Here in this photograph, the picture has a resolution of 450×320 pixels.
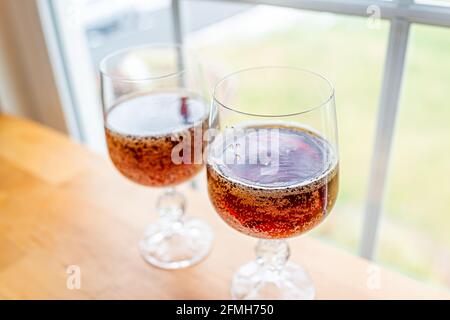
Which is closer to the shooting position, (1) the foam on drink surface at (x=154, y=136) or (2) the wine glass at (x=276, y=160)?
(2) the wine glass at (x=276, y=160)

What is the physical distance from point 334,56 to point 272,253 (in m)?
1.09

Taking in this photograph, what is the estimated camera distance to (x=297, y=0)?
0.65 m

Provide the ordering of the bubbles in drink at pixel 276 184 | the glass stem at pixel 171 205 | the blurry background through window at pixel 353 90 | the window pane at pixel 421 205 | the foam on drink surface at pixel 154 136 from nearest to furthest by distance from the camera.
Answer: the bubbles in drink at pixel 276 184
the foam on drink surface at pixel 154 136
the glass stem at pixel 171 205
the blurry background through window at pixel 353 90
the window pane at pixel 421 205

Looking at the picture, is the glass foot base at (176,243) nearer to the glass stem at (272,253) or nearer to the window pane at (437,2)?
the glass stem at (272,253)

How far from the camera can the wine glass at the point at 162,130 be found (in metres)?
0.60

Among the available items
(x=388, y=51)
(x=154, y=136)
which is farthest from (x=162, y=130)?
(x=388, y=51)

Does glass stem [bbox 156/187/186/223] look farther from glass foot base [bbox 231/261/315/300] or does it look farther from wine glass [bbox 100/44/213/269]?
glass foot base [bbox 231/261/315/300]

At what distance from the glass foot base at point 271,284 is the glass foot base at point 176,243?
75 mm

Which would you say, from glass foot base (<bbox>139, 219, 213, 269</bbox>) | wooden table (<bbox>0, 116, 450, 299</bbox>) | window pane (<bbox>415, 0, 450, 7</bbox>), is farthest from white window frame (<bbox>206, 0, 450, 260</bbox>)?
glass foot base (<bbox>139, 219, 213, 269</bbox>)

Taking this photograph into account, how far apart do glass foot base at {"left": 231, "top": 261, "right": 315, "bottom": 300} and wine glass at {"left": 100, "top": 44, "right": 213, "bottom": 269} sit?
76mm

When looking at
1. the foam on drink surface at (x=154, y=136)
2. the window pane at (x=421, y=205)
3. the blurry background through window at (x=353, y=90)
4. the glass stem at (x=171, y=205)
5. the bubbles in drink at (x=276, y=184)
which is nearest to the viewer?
the bubbles in drink at (x=276, y=184)

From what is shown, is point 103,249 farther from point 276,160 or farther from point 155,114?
point 276,160

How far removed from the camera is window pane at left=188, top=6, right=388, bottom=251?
1.37 metres

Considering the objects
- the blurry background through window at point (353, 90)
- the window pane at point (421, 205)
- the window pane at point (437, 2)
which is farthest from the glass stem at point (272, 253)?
the window pane at point (421, 205)
